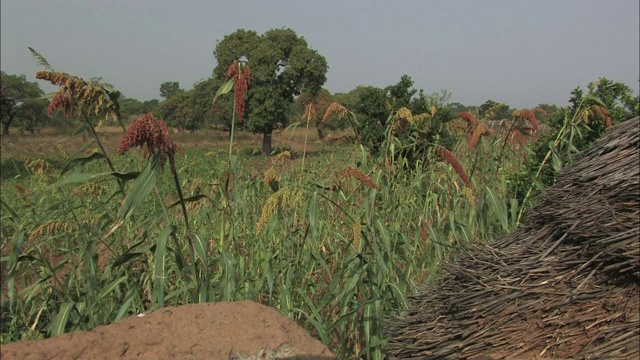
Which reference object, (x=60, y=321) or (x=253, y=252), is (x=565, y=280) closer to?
(x=253, y=252)

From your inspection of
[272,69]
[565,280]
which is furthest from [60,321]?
[272,69]

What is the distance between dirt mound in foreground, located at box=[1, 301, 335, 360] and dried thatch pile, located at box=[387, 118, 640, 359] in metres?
0.59

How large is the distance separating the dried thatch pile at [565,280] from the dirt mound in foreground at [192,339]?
1.94ft

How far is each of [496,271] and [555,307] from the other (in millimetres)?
329

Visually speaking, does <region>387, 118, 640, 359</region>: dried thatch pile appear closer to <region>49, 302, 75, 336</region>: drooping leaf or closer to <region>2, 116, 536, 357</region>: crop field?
<region>2, 116, 536, 357</region>: crop field

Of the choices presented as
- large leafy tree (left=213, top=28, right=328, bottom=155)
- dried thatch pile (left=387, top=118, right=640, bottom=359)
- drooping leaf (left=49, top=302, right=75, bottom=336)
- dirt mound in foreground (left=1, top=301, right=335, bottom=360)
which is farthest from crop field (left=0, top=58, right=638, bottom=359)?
large leafy tree (left=213, top=28, right=328, bottom=155)

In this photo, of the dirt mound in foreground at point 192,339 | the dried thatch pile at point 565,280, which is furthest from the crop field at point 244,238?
the dried thatch pile at point 565,280

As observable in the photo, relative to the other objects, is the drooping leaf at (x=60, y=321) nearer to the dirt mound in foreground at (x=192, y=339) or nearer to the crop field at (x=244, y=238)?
the crop field at (x=244, y=238)

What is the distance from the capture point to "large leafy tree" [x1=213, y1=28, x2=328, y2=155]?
3123 centimetres

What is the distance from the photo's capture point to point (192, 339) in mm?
2309

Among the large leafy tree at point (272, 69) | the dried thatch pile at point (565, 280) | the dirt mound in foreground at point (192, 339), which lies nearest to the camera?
the dried thatch pile at point (565, 280)

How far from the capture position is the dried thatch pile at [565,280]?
1.83 meters

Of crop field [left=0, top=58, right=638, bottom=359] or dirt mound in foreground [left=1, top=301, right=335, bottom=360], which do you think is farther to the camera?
crop field [left=0, top=58, right=638, bottom=359]

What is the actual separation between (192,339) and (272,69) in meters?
30.6
